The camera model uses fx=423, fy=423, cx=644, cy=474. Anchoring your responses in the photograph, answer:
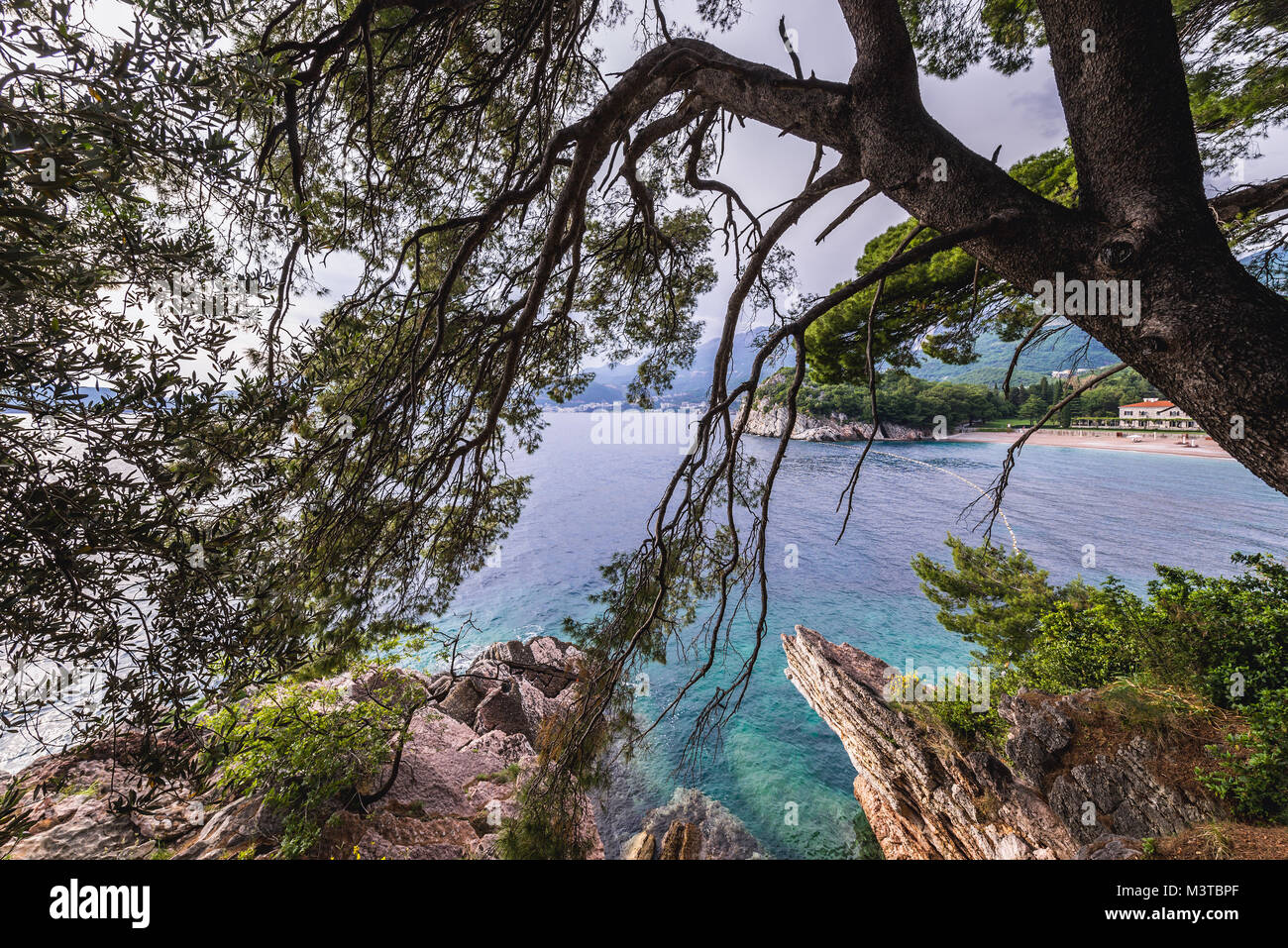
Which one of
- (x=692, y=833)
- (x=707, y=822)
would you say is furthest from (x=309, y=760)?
(x=707, y=822)

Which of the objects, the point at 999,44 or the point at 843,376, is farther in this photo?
the point at 843,376

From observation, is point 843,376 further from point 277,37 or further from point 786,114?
point 277,37

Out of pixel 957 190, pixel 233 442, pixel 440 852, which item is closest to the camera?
pixel 957 190

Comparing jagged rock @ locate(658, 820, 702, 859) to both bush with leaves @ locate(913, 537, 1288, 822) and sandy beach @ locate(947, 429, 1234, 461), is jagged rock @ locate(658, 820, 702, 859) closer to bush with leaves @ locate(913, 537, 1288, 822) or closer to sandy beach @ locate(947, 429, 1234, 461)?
bush with leaves @ locate(913, 537, 1288, 822)

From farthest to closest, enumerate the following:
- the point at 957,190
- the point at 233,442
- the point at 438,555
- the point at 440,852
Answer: the point at 440,852 → the point at 438,555 → the point at 233,442 → the point at 957,190

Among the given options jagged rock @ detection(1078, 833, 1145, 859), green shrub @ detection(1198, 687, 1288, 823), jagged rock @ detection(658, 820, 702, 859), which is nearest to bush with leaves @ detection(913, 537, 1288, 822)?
green shrub @ detection(1198, 687, 1288, 823)

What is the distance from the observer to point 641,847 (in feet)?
19.7

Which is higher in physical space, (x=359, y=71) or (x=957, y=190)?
(x=359, y=71)

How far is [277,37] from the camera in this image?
8.20 feet

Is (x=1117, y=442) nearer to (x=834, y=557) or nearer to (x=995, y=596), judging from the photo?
(x=834, y=557)

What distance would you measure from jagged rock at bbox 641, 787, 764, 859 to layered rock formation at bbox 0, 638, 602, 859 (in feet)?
5.87

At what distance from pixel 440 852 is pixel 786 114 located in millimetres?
6268

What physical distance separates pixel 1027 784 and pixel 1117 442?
4173 cm
